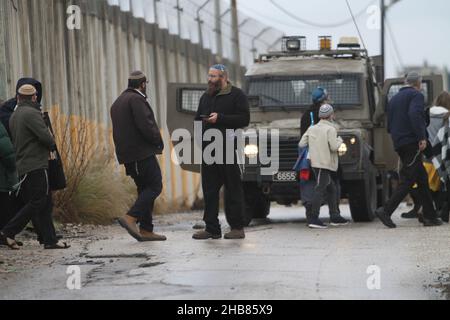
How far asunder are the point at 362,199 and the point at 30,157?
555 centimetres

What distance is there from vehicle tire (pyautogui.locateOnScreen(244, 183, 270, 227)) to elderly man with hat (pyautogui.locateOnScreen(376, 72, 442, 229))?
2128 millimetres

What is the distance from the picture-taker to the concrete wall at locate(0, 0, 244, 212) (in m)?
17.5

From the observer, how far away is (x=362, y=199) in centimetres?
1664

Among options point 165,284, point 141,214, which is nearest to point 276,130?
point 141,214

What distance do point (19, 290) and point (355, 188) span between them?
7926 mm

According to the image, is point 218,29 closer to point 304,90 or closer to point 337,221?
point 304,90

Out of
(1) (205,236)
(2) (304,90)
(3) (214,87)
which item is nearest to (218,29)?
(2) (304,90)

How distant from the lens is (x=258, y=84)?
17.8 meters

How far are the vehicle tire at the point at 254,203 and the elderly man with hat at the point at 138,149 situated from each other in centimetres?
363

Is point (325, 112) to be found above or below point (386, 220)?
above

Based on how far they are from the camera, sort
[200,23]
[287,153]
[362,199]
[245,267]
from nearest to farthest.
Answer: [245,267], [287,153], [362,199], [200,23]

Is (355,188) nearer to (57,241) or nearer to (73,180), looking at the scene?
(73,180)

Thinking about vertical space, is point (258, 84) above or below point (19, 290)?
above
